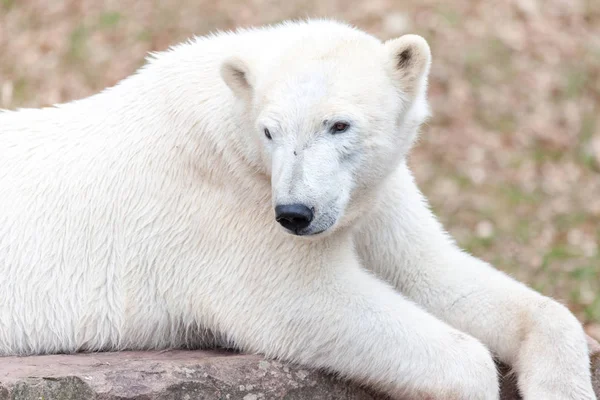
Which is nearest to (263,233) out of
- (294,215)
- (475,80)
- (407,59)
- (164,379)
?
(294,215)

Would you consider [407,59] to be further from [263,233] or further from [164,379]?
[164,379]

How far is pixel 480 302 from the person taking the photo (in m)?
4.46

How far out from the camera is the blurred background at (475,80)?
8688mm

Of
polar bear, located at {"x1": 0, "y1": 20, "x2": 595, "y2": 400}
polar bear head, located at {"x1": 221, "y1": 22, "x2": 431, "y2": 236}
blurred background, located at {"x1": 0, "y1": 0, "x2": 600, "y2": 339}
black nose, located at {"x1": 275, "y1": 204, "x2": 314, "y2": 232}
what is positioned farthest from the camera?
blurred background, located at {"x1": 0, "y1": 0, "x2": 600, "y2": 339}

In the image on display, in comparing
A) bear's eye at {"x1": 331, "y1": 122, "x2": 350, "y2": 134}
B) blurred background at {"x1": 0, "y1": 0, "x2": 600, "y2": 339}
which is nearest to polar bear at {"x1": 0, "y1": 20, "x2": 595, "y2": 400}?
bear's eye at {"x1": 331, "y1": 122, "x2": 350, "y2": 134}

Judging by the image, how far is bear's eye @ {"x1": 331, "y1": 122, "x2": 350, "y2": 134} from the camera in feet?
12.5

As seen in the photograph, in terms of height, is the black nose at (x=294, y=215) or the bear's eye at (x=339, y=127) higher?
the bear's eye at (x=339, y=127)

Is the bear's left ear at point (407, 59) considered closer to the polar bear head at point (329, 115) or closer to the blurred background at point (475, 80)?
the polar bear head at point (329, 115)

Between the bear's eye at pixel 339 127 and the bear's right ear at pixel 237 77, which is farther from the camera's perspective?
the bear's right ear at pixel 237 77

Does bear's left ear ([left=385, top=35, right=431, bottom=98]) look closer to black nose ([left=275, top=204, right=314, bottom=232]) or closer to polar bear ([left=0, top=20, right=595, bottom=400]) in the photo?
polar bear ([left=0, top=20, right=595, bottom=400])

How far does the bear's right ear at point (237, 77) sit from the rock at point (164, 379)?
1118 mm

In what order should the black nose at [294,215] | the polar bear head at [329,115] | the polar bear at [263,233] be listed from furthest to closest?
the polar bear at [263,233] < the polar bear head at [329,115] < the black nose at [294,215]

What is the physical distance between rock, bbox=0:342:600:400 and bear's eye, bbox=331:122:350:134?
1.03 metres

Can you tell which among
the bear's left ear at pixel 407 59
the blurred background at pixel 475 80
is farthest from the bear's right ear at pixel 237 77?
the blurred background at pixel 475 80
